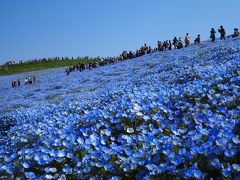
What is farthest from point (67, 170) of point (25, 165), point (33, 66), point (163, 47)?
point (33, 66)

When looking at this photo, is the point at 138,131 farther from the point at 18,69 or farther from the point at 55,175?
the point at 18,69

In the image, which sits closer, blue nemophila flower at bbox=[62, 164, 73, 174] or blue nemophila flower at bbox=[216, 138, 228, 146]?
blue nemophila flower at bbox=[216, 138, 228, 146]

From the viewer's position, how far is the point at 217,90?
23.1ft

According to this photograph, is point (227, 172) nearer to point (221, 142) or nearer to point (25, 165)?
point (221, 142)

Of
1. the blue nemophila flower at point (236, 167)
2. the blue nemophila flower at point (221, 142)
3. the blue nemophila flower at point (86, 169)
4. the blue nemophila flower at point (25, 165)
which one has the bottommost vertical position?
the blue nemophila flower at point (25, 165)

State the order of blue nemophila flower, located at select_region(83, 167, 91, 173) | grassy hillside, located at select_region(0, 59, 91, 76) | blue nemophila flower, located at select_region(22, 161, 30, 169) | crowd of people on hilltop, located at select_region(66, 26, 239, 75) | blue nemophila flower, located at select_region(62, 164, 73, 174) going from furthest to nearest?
grassy hillside, located at select_region(0, 59, 91, 76) → crowd of people on hilltop, located at select_region(66, 26, 239, 75) → blue nemophila flower, located at select_region(22, 161, 30, 169) → blue nemophila flower, located at select_region(62, 164, 73, 174) → blue nemophila flower, located at select_region(83, 167, 91, 173)

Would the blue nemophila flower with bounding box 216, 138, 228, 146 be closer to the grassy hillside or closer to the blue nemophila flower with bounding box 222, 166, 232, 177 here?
the blue nemophila flower with bounding box 222, 166, 232, 177

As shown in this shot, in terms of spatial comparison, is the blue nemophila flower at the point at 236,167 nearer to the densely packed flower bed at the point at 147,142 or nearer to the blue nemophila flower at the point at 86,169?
the densely packed flower bed at the point at 147,142

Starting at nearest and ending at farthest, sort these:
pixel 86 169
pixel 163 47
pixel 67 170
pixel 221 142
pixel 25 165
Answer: pixel 221 142
pixel 86 169
pixel 67 170
pixel 25 165
pixel 163 47

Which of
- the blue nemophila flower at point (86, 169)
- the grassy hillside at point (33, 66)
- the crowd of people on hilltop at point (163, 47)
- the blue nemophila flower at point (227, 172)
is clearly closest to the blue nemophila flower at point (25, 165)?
the blue nemophila flower at point (86, 169)

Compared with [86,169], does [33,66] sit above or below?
below

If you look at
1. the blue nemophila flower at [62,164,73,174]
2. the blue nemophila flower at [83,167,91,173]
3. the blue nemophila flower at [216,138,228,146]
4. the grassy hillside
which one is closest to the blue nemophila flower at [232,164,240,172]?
the blue nemophila flower at [216,138,228,146]

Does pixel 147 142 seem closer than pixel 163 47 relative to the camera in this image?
Yes

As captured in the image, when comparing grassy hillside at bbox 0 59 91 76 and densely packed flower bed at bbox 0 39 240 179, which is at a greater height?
densely packed flower bed at bbox 0 39 240 179
